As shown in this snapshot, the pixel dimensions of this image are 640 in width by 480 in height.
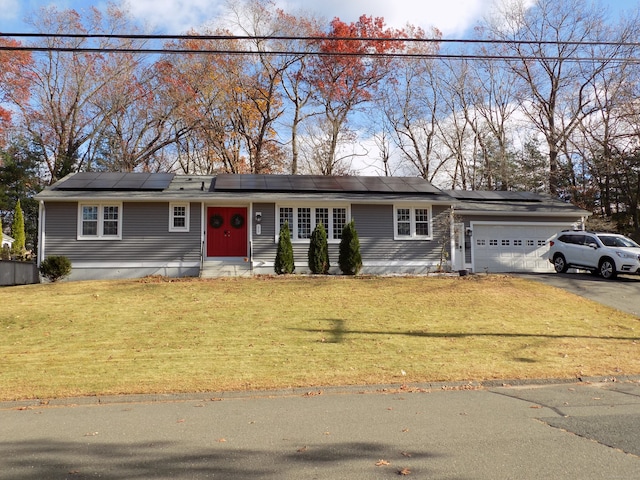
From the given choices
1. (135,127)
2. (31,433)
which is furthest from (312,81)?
(31,433)

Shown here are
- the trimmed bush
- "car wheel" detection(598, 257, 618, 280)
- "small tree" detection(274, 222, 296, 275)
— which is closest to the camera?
the trimmed bush

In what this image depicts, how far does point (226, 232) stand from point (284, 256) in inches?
124

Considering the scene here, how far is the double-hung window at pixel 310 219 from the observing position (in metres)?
20.2

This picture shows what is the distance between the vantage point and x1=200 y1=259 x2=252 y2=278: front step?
19000 millimetres

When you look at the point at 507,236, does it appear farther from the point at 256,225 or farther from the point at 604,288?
the point at 256,225

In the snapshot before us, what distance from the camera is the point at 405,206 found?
68.6ft

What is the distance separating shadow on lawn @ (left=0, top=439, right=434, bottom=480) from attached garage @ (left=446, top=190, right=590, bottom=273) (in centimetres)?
1901

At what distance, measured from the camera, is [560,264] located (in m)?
20.5

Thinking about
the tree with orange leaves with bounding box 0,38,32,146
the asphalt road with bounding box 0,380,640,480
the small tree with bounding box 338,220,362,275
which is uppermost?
the tree with orange leaves with bounding box 0,38,32,146

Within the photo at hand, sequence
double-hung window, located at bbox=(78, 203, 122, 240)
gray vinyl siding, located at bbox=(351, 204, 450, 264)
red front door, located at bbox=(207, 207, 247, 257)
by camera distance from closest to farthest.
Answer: double-hung window, located at bbox=(78, 203, 122, 240), red front door, located at bbox=(207, 207, 247, 257), gray vinyl siding, located at bbox=(351, 204, 450, 264)

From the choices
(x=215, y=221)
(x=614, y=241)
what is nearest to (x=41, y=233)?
(x=215, y=221)

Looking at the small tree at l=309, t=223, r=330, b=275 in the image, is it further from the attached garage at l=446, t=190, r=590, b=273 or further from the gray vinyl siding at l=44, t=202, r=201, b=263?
the attached garage at l=446, t=190, r=590, b=273

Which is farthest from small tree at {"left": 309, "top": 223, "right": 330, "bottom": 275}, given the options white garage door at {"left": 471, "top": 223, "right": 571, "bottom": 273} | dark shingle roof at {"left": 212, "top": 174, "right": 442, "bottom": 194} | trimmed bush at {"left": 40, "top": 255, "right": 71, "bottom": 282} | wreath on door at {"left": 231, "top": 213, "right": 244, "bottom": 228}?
trimmed bush at {"left": 40, "top": 255, "right": 71, "bottom": 282}

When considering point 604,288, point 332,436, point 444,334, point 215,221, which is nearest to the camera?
point 332,436
